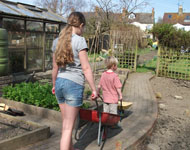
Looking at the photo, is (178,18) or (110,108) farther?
(178,18)

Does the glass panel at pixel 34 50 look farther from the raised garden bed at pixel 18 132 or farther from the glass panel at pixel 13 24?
the raised garden bed at pixel 18 132

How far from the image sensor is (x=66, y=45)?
2666mm

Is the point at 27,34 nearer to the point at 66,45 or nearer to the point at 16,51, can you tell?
the point at 16,51

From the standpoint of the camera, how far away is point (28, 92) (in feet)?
17.5

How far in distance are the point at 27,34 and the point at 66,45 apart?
6534mm

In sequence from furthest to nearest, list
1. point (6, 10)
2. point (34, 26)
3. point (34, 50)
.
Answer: point (34, 50) < point (34, 26) < point (6, 10)

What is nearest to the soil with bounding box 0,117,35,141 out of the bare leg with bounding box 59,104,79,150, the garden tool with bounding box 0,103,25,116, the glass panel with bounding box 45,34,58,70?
the garden tool with bounding box 0,103,25,116

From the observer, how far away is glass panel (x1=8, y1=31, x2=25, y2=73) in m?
8.05

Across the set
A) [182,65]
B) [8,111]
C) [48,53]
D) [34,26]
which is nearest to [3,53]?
[8,111]

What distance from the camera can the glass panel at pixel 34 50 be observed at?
350 inches

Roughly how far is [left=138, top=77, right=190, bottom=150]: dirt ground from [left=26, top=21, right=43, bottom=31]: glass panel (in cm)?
527

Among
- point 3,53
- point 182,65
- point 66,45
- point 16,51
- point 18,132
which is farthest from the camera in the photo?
point 182,65

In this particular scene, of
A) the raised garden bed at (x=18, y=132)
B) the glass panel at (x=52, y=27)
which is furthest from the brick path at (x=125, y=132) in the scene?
the glass panel at (x=52, y=27)

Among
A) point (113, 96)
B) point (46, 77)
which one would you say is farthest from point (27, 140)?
point (46, 77)
